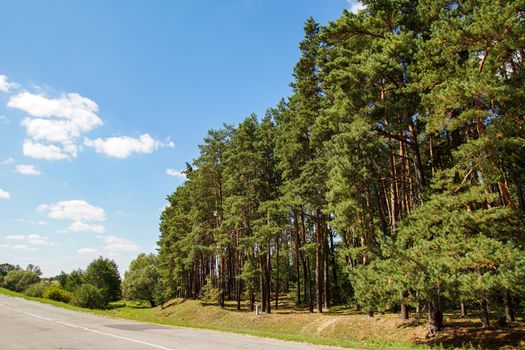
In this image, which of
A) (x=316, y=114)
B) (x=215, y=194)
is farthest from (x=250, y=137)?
(x=215, y=194)

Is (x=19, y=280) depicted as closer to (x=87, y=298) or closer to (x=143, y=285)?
(x=143, y=285)

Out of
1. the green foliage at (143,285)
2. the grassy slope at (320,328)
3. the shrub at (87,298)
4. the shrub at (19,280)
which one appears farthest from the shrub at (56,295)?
the shrub at (19,280)

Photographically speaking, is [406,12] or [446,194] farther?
[406,12]

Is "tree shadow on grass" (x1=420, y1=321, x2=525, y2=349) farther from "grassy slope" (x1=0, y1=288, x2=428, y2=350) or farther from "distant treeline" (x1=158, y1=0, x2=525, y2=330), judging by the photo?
"grassy slope" (x1=0, y1=288, x2=428, y2=350)

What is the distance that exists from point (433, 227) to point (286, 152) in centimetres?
1580

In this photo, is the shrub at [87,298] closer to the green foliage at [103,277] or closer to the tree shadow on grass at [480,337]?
the green foliage at [103,277]

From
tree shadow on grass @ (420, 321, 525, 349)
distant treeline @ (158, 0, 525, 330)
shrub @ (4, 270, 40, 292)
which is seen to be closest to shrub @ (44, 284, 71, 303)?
distant treeline @ (158, 0, 525, 330)

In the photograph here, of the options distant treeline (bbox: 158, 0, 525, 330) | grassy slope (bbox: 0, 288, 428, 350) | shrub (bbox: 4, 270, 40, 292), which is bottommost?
grassy slope (bbox: 0, 288, 428, 350)

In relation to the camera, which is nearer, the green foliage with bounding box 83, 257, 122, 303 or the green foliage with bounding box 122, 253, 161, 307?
the green foliage with bounding box 122, 253, 161, 307

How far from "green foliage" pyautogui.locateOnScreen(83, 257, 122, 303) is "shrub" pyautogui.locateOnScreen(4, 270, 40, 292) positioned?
14958 mm

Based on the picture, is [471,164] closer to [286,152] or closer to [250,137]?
[286,152]

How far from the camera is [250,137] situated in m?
33.2

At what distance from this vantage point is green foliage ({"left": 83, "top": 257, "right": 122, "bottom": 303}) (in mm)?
81375

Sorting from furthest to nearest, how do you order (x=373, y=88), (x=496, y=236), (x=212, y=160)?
1. (x=212, y=160)
2. (x=373, y=88)
3. (x=496, y=236)
